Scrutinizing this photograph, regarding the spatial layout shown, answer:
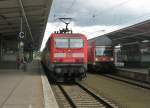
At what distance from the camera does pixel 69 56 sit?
2628 cm

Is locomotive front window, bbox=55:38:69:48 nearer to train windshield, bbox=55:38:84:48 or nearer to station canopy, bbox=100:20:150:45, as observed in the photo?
train windshield, bbox=55:38:84:48

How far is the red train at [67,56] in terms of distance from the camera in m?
26.0

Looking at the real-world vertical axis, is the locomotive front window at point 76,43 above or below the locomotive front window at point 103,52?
above

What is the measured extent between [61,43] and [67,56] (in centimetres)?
100

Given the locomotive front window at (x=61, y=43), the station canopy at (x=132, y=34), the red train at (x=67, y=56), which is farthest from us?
the station canopy at (x=132, y=34)

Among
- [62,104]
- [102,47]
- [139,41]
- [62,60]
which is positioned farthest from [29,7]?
[62,104]

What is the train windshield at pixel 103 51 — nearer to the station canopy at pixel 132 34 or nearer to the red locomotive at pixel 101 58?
the red locomotive at pixel 101 58

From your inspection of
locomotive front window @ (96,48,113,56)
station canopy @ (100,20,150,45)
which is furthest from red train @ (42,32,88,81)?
locomotive front window @ (96,48,113,56)

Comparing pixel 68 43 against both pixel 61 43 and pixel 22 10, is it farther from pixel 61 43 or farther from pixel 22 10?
pixel 22 10

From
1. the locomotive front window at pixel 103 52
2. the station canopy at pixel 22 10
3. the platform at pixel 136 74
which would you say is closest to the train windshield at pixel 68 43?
the platform at pixel 136 74

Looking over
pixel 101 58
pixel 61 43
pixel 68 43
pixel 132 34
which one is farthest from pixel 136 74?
pixel 61 43

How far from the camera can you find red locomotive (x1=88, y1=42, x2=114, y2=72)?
3716 centimetres

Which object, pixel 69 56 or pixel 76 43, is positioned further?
pixel 76 43

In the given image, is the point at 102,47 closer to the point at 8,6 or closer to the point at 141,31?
the point at 141,31
